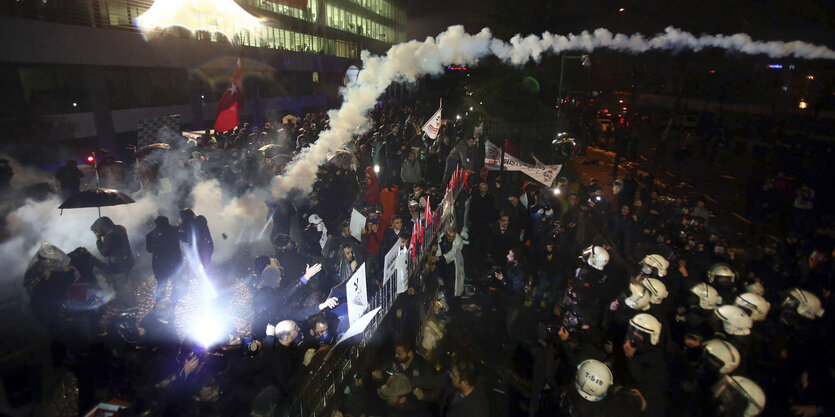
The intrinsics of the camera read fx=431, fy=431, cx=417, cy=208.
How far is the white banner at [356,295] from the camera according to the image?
16.9ft

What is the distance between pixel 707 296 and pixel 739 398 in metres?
2.02

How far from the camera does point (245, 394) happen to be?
15.3 feet

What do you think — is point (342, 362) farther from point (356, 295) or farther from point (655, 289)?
point (655, 289)

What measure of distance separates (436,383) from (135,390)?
3.77m

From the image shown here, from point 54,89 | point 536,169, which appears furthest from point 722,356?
point 54,89

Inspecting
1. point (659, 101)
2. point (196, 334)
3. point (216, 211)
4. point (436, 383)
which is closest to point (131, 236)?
point (216, 211)

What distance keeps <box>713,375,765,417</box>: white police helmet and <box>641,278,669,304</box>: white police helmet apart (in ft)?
5.69

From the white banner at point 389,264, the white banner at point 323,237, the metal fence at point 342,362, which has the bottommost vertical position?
the metal fence at point 342,362

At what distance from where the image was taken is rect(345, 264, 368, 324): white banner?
16.9 ft

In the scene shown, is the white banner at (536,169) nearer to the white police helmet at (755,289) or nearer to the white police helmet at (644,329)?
the white police helmet at (755,289)

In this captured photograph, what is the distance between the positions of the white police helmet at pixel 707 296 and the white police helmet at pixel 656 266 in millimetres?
537

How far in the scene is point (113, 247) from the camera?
24.4 ft

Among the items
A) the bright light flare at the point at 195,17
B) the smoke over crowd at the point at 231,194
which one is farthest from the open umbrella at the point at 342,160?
the bright light flare at the point at 195,17

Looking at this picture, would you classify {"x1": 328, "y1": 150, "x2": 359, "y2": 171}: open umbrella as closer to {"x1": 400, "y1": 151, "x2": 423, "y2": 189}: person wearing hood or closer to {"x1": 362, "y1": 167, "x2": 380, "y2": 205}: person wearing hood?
{"x1": 362, "y1": 167, "x2": 380, "y2": 205}: person wearing hood
